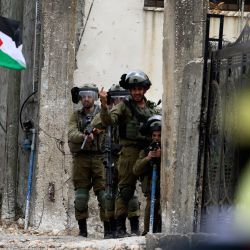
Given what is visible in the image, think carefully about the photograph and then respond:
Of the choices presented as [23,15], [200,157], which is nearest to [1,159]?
[23,15]

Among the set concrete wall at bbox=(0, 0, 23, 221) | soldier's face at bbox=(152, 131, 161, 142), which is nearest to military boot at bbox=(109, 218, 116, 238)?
soldier's face at bbox=(152, 131, 161, 142)

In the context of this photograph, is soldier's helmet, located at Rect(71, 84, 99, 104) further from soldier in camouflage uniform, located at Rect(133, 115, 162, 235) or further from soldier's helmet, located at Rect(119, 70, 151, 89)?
soldier in camouflage uniform, located at Rect(133, 115, 162, 235)

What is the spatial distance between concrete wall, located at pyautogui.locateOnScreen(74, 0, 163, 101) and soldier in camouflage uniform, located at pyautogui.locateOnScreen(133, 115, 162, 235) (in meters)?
2.62

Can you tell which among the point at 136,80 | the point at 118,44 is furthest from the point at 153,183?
the point at 118,44

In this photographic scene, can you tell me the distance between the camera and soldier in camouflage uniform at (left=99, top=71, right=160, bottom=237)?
31.5 ft

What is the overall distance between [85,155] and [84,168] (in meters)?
0.15

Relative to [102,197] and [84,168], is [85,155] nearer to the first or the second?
[84,168]

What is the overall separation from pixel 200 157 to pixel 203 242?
3.05 feet

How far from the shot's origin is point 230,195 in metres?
7.76

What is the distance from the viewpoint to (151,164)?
A: 9164 millimetres

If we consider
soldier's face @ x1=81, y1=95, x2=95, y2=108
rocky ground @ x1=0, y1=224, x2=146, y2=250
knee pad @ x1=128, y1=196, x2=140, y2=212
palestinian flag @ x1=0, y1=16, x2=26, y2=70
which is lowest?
rocky ground @ x1=0, y1=224, x2=146, y2=250

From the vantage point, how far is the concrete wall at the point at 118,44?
11.9 m

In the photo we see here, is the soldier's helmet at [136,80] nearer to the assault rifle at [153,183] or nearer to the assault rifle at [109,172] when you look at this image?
the assault rifle at [153,183]

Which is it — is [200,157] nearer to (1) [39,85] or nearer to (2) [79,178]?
(2) [79,178]
